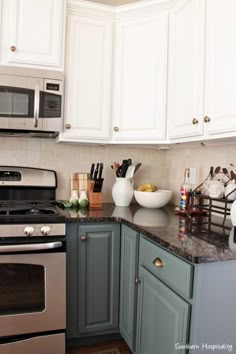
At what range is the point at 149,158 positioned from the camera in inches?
100

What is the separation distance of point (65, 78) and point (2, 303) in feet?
4.72

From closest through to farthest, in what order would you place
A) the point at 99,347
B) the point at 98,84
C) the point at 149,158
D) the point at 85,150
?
the point at 99,347 → the point at 98,84 → the point at 85,150 → the point at 149,158

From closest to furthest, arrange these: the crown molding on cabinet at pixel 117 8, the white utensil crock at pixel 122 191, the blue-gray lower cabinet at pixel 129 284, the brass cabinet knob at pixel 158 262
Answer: the brass cabinet knob at pixel 158 262, the blue-gray lower cabinet at pixel 129 284, the crown molding on cabinet at pixel 117 8, the white utensil crock at pixel 122 191

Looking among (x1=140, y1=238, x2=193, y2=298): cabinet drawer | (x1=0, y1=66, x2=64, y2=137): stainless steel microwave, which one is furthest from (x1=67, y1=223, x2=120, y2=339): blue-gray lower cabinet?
(x1=0, y1=66, x2=64, y2=137): stainless steel microwave

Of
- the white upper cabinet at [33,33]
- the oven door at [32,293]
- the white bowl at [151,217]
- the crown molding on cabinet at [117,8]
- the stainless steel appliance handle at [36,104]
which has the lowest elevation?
the oven door at [32,293]

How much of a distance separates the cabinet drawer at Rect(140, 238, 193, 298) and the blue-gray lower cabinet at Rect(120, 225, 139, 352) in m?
0.11

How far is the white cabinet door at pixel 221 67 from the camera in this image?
139cm

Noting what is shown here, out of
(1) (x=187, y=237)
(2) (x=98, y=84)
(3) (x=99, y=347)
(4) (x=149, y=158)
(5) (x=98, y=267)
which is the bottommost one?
(3) (x=99, y=347)

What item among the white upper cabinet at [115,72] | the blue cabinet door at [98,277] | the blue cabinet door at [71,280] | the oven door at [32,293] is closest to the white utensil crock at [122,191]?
the white upper cabinet at [115,72]

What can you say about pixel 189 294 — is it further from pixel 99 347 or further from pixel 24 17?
pixel 24 17

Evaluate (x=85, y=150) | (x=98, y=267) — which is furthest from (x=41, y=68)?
(x=98, y=267)

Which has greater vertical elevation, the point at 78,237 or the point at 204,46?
the point at 204,46

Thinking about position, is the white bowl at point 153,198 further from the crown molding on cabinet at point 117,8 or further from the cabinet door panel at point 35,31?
the crown molding on cabinet at point 117,8

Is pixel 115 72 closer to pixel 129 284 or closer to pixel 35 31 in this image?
pixel 35 31
